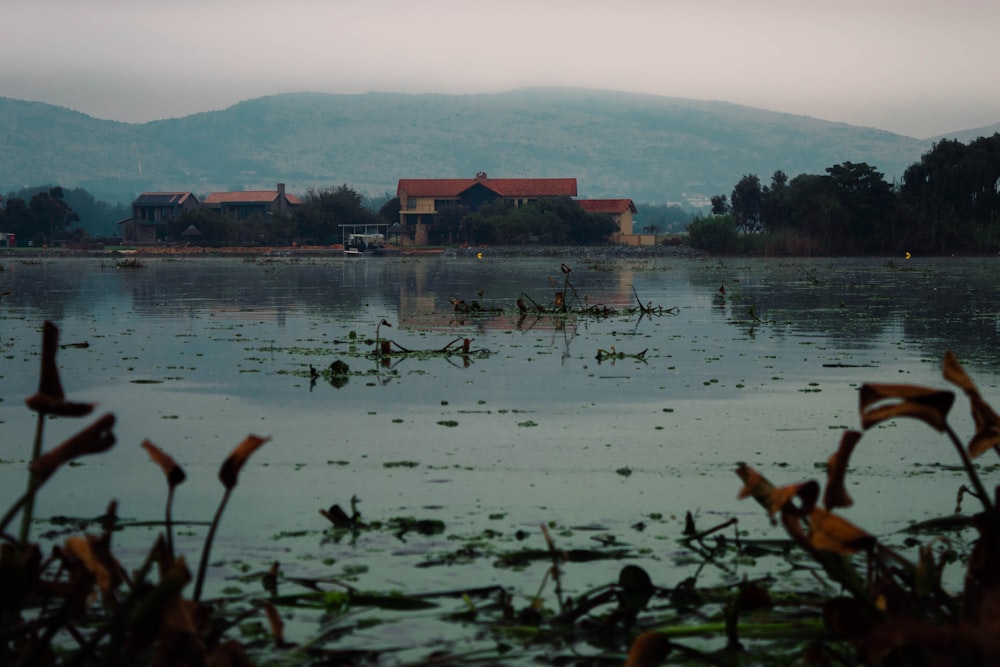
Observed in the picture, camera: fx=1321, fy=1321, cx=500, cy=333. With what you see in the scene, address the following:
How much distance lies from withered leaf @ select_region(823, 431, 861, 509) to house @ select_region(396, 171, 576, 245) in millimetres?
126954

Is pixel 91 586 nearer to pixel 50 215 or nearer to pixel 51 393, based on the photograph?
pixel 51 393

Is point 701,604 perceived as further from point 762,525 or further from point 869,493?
point 869,493

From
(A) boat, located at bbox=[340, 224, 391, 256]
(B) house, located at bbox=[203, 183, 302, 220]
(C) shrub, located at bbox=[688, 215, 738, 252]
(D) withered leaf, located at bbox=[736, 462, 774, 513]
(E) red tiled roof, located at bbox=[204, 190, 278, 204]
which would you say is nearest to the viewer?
(D) withered leaf, located at bbox=[736, 462, 774, 513]

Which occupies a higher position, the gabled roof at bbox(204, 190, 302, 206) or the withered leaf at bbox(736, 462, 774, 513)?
the gabled roof at bbox(204, 190, 302, 206)

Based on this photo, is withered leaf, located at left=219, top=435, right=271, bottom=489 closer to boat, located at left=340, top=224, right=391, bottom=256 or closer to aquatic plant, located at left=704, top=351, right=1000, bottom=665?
aquatic plant, located at left=704, top=351, right=1000, bottom=665

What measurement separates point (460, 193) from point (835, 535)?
131 meters

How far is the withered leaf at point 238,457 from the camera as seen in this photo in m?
2.81

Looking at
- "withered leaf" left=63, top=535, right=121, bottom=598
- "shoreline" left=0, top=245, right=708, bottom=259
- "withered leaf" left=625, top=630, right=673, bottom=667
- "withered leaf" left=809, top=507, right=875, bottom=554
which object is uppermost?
"withered leaf" left=809, top=507, right=875, bottom=554

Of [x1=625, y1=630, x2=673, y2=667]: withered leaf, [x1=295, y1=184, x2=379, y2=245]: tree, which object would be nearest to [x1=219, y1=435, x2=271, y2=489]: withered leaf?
[x1=625, y1=630, x2=673, y2=667]: withered leaf

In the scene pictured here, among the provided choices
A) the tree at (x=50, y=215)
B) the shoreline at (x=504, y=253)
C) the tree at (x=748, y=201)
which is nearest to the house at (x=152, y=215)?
the tree at (x=50, y=215)

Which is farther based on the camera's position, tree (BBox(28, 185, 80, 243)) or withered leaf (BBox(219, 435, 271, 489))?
tree (BBox(28, 185, 80, 243))

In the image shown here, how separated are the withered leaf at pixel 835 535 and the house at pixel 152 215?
5463 inches

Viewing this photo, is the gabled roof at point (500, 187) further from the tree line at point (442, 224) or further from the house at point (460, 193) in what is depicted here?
the tree line at point (442, 224)

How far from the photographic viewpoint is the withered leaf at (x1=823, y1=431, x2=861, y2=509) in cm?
271
